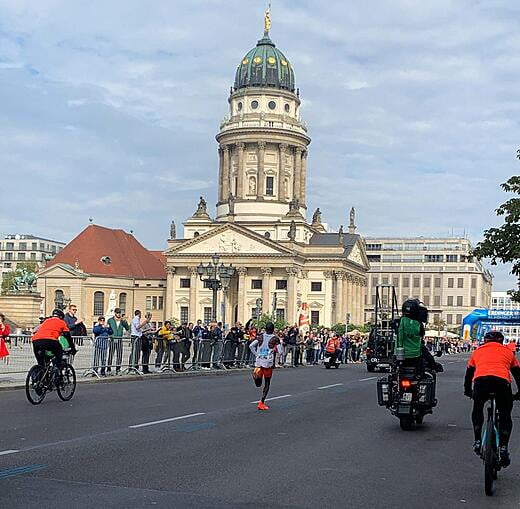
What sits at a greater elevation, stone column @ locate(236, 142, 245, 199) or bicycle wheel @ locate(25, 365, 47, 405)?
stone column @ locate(236, 142, 245, 199)

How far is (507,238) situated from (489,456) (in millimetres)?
26220

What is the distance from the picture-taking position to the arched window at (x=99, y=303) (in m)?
117

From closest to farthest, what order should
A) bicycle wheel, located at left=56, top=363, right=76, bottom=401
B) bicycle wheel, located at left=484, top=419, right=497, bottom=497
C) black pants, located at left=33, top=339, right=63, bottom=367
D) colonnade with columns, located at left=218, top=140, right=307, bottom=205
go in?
bicycle wheel, located at left=484, top=419, right=497, bottom=497, black pants, located at left=33, top=339, right=63, bottom=367, bicycle wheel, located at left=56, top=363, right=76, bottom=401, colonnade with columns, located at left=218, top=140, right=307, bottom=205

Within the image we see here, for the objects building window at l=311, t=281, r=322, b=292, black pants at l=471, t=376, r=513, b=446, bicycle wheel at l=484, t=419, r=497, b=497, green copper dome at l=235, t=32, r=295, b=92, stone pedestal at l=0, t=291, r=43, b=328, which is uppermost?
green copper dome at l=235, t=32, r=295, b=92

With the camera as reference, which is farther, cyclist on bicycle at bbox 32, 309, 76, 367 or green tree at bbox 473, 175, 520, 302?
green tree at bbox 473, 175, 520, 302

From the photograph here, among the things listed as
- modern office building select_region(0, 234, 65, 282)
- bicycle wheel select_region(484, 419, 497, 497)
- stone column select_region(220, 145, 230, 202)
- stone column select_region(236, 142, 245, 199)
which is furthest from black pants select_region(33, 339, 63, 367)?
modern office building select_region(0, 234, 65, 282)

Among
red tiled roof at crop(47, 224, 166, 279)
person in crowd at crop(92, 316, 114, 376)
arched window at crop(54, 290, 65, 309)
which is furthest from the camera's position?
red tiled roof at crop(47, 224, 166, 279)

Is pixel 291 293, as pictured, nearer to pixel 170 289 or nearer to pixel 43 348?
pixel 170 289

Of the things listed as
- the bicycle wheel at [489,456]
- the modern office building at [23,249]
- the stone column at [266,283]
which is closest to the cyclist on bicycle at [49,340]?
the bicycle wheel at [489,456]

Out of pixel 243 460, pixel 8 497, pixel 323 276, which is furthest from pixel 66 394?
pixel 323 276

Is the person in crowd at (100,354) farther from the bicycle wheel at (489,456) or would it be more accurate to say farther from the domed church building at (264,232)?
the domed church building at (264,232)

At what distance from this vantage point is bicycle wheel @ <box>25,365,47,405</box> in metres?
18.1

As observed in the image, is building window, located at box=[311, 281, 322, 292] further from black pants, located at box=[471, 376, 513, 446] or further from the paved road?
black pants, located at box=[471, 376, 513, 446]

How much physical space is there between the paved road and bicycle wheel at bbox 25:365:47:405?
11.2 inches
